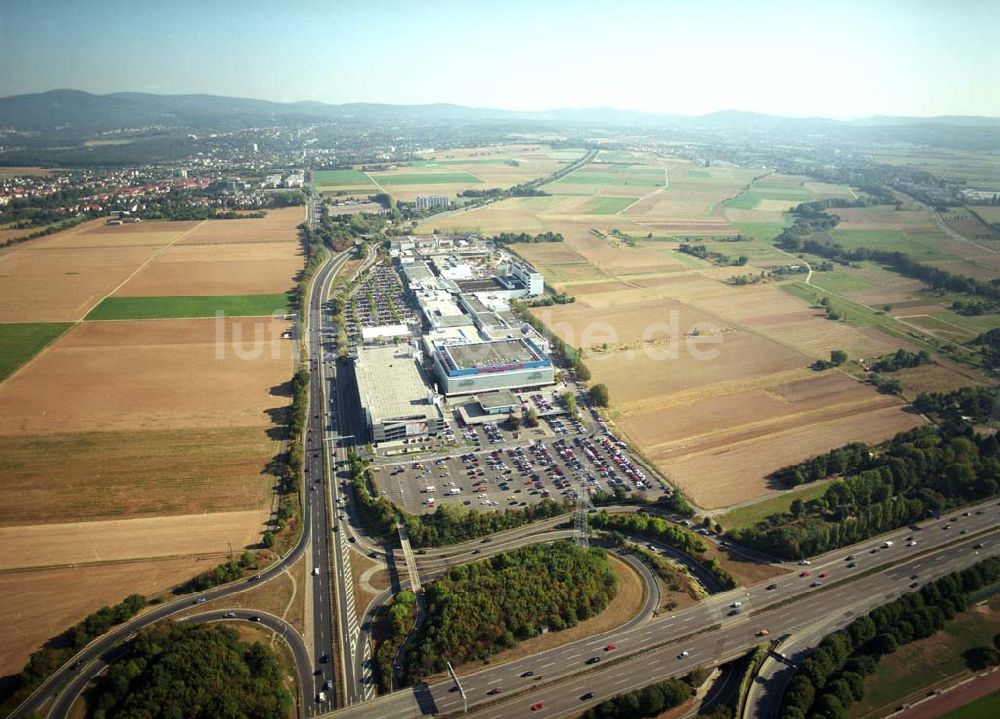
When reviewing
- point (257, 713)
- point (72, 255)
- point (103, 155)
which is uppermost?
point (103, 155)

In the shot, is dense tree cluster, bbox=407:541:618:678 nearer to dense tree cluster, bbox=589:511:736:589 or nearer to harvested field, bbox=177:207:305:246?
dense tree cluster, bbox=589:511:736:589

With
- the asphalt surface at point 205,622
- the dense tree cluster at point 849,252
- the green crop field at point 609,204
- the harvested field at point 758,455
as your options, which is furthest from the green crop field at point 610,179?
the asphalt surface at point 205,622

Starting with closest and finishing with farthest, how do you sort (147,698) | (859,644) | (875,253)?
(147,698) → (859,644) → (875,253)

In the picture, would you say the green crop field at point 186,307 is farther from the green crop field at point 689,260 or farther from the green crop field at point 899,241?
the green crop field at point 899,241

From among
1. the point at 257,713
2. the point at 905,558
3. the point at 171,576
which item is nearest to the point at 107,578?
the point at 171,576

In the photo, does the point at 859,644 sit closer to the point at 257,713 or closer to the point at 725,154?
the point at 257,713

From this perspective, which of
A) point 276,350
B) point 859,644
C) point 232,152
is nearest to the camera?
point 859,644

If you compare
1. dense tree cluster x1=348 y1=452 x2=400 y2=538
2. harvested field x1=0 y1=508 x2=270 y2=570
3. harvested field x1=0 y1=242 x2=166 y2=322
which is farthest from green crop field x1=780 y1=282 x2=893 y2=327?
harvested field x1=0 y1=242 x2=166 y2=322
